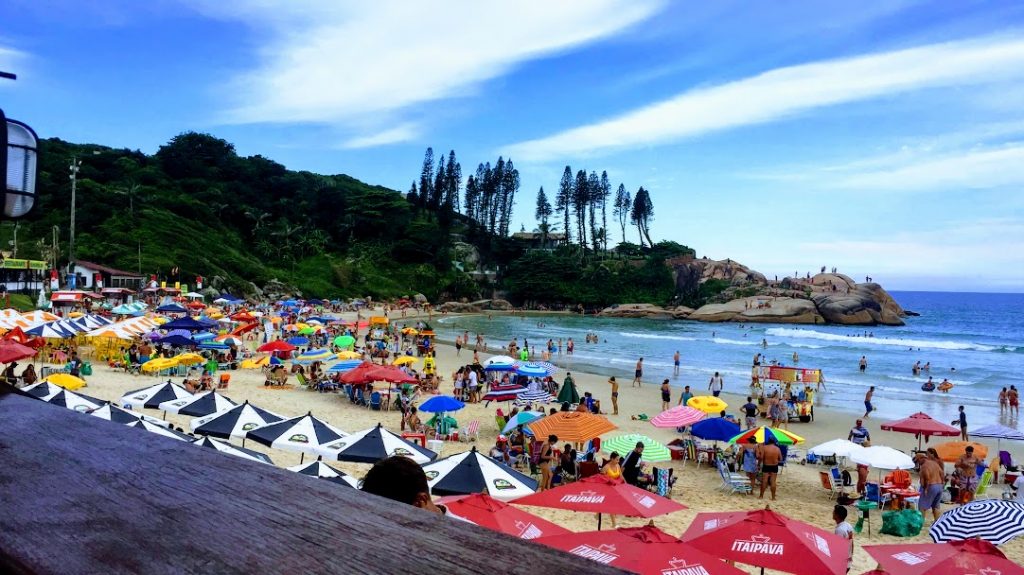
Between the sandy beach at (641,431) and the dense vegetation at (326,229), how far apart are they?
40243mm

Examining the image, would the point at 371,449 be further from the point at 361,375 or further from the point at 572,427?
the point at 361,375

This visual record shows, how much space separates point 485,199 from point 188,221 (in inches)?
1672

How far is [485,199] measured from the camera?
101 m

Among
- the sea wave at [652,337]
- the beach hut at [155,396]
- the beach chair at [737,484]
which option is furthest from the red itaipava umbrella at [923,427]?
the sea wave at [652,337]

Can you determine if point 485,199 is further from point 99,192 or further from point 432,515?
point 432,515

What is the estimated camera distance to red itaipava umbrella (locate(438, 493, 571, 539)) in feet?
22.7

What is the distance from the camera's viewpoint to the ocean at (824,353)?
98.2 feet

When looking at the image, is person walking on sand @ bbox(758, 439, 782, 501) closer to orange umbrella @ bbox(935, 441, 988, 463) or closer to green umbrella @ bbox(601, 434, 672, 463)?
green umbrella @ bbox(601, 434, 672, 463)

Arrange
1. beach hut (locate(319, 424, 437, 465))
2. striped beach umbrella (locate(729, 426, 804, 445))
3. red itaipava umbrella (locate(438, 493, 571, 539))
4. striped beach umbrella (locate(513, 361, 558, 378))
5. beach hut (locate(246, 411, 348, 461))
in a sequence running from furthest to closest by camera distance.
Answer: striped beach umbrella (locate(513, 361, 558, 378)) → striped beach umbrella (locate(729, 426, 804, 445)) → beach hut (locate(246, 411, 348, 461)) → beach hut (locate(319, 424, 437, 465)) → red itaipava umbrella (locate(438, 493, 571, 539))

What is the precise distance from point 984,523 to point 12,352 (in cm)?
1999

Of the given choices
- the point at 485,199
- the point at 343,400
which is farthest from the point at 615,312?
the point at 343,400

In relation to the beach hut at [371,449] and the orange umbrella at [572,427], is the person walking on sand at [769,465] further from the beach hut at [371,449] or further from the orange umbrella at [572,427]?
the beach hut at [371,449]

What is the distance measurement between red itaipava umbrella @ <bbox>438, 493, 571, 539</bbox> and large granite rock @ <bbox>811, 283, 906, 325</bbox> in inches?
2979

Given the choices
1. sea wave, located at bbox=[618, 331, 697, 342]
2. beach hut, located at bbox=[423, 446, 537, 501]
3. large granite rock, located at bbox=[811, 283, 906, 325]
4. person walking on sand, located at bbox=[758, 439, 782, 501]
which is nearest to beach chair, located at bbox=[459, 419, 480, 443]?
person walking on sand, located at bbox=[758, 439, 782, 501]
